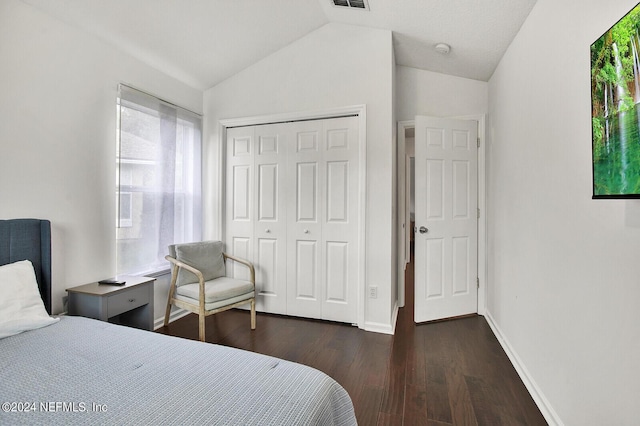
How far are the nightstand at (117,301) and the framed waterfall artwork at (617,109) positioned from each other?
2747mm

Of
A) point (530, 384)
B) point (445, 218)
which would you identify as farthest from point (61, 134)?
point (530, 384)

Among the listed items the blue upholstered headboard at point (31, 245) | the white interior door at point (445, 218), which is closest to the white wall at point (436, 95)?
the white interior door at point (445, 218)

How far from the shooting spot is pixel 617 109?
3.45ft

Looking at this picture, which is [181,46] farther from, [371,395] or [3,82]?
[371,395]

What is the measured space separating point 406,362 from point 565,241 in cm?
136

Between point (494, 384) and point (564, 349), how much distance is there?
624mm

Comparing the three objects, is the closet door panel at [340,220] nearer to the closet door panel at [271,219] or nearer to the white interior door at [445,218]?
the closet door panel at [271,219]

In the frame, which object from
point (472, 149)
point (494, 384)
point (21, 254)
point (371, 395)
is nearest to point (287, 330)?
point (371, 395)

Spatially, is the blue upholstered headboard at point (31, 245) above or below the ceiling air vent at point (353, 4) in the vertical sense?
below

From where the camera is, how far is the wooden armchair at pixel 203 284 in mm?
2586

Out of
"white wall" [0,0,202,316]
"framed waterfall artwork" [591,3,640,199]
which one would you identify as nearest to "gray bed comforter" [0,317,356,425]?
"white wall" [0,0,202,316]

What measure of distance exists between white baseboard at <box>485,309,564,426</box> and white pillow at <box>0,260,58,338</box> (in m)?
2.73

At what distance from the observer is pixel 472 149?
3152 millimetres

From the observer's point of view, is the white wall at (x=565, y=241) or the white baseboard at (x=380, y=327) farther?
the white baseboard at (x=380, y=327)
